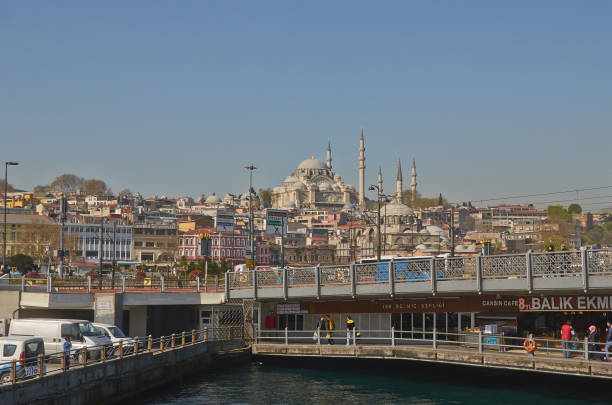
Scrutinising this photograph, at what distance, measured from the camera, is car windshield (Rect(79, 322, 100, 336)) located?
31703mm

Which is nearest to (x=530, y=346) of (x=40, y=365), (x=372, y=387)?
(x=372, y=387)

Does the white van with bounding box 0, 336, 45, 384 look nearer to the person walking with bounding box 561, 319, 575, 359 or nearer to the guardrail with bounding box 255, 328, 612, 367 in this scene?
the guardrail with bounding box 255, 328, 612, 367

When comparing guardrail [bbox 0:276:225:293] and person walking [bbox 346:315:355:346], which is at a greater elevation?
guardrail [bbox 0:276:225:293]

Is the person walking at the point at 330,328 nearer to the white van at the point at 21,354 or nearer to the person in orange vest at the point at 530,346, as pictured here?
the person in orange vest at the point at 530,346

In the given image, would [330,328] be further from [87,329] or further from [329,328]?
[87,329]

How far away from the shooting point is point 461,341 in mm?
34000

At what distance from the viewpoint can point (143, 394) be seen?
30906 mm

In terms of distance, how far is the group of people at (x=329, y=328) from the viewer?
36125 millimetres

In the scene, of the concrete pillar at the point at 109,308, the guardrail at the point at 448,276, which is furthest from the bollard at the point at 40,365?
the concrete pillar at the point at 109,308

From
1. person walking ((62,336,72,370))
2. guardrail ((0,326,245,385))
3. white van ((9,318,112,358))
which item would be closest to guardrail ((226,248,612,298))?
guardrail ((0,326,245,385))

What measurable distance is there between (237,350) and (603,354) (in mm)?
16918

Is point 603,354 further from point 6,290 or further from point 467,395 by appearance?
point 6,290

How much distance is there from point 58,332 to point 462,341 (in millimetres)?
15920

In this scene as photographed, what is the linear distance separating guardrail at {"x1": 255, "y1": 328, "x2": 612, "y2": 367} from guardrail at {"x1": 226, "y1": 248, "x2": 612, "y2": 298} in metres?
1.84
